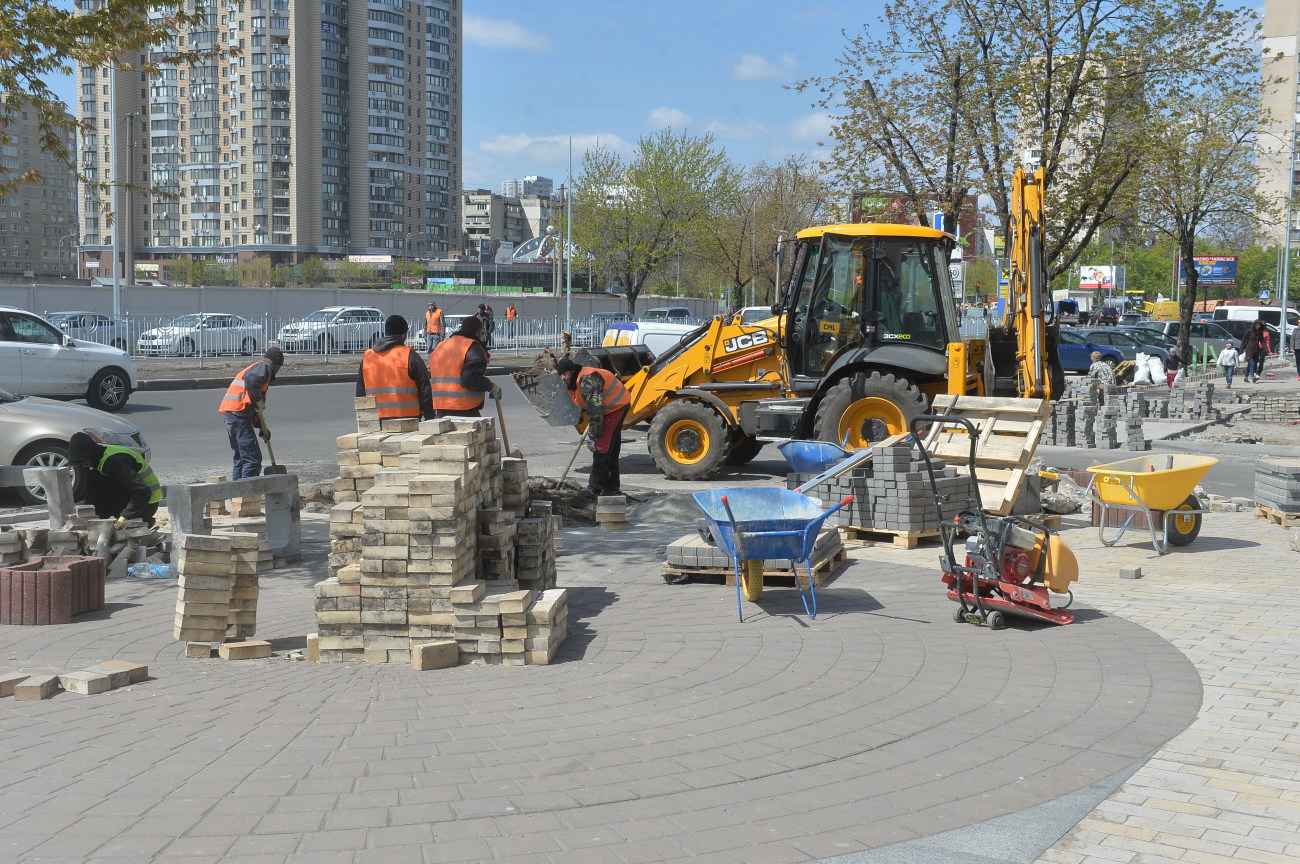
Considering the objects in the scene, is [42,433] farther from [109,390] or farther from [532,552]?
[109,390]

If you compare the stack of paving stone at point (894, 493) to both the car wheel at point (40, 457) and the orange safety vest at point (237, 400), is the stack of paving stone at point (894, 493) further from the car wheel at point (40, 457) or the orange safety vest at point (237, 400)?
the car wheel at point (40, 457)

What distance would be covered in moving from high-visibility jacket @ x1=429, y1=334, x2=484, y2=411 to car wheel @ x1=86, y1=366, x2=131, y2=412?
13.2 meters

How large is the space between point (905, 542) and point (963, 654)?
3.34m

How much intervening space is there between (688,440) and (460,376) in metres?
4.90

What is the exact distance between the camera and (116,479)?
33.4 ft

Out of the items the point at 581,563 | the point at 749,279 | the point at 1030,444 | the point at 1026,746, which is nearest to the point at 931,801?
the point at 1026,746

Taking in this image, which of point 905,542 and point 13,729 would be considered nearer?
point 13,729

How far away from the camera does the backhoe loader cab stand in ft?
45.5

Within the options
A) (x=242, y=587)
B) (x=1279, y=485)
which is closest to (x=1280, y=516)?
(x=1279, y=485)

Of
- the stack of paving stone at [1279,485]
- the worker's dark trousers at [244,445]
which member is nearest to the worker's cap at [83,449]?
the worker's dark trousers at [244,445]

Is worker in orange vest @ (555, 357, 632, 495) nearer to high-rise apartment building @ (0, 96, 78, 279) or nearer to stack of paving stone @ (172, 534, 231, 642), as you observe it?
stack of paving stone @ (172, 534, 231, 642)

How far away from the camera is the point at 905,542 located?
400 inches

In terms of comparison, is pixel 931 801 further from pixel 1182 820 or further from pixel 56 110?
pixel 56 110

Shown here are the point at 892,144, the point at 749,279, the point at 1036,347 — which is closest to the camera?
the point at 1036,347
